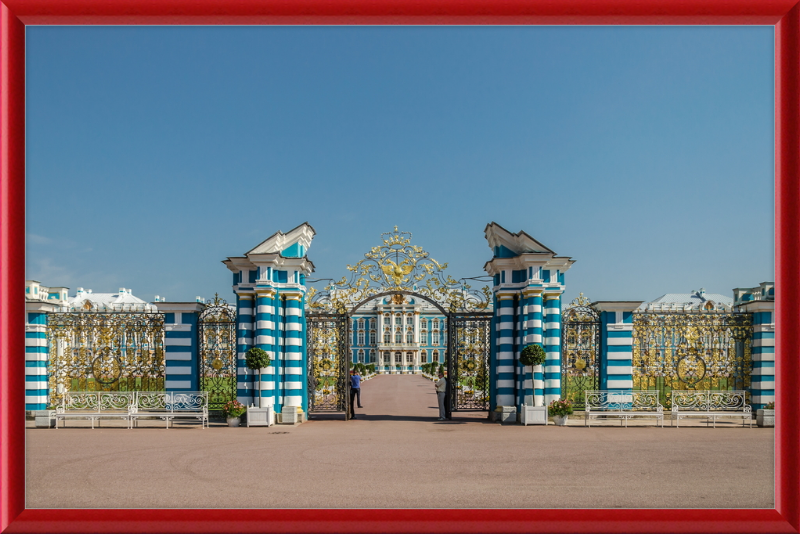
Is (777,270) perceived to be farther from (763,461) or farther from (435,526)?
(763,461)

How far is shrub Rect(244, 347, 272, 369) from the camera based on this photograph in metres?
15.1

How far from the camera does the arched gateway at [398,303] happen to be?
15766 mm

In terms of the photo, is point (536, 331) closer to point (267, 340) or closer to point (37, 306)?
point (267, 340)

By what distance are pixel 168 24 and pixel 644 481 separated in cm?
888

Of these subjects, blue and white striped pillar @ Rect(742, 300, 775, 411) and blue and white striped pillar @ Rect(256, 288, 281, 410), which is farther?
blue and white striped pillar @ Rect(742, 300, 775, 411)

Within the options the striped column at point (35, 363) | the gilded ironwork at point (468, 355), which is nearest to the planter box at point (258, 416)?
the gilded ironwork at point (468, 355)

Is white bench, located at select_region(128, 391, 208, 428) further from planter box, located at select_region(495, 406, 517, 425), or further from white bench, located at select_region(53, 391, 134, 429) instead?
planter box, located at select_region(495, 406, 517, 425)

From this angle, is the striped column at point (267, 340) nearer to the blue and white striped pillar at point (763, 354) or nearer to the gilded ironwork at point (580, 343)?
the gilded ironwork at point (580, 343)

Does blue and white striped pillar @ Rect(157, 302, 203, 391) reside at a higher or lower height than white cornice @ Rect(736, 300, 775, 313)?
lower

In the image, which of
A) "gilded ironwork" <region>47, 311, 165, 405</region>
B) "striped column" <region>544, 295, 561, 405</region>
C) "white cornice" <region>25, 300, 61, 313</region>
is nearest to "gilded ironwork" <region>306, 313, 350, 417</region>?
"gilded ironwork" <region>47, 311, 165, 405</region>

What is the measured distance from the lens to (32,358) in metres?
16.0

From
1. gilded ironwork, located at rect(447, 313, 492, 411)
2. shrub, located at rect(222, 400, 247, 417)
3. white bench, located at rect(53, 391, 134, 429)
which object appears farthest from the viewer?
gilded ironwork, located at rect(447, 313, 492, 411)

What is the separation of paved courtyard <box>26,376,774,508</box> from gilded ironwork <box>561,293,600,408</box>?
166 centimetres

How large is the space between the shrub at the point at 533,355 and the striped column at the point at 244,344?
7264mm
